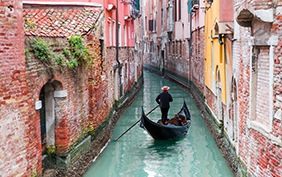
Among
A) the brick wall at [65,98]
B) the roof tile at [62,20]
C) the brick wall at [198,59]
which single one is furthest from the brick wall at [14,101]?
the brick wall at [198,59]

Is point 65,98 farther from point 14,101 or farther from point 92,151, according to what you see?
point 14,101

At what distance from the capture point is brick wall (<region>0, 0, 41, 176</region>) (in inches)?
156

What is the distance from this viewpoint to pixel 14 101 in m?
4.19

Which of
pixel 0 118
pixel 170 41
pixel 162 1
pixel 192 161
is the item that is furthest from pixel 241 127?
pixel 162 1

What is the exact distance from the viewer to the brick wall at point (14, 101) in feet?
13.0

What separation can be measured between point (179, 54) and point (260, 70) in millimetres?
16891

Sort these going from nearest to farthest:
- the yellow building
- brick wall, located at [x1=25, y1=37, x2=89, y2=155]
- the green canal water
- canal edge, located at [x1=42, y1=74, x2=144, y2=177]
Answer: brick wall, located at [x1=25, y1=37, x2=89, y2=155] < canal edge, located at [x1=42, y1=74, x2=144, y2=177] < the green canal water < the yellow building

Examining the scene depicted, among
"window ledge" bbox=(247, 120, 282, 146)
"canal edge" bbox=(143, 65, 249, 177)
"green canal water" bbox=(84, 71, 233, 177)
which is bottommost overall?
"green canal water" bbox=(84, 71, 233, 177)

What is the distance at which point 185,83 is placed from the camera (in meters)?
19.8

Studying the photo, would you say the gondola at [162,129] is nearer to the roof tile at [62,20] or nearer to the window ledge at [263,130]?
the roof tile at [62,20]

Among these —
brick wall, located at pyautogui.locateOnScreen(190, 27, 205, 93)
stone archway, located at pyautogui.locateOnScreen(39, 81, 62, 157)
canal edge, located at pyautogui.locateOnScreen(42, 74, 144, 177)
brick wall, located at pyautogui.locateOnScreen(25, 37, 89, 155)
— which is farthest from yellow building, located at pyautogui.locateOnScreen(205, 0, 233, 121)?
stone archway, located at pyautogui.locateOnScreen(39, 81, 62, 157)

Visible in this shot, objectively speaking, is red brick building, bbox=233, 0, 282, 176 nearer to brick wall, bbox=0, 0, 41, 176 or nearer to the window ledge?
the window ledge

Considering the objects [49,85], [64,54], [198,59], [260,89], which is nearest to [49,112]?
[49,85]

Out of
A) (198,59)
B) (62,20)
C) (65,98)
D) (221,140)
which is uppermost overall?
(62,20)
